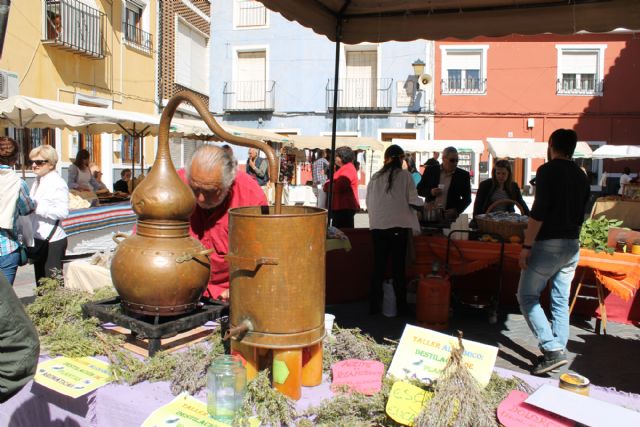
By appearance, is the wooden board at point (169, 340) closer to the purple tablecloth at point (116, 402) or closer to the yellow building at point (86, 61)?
the purple tablecloth at point (116, 402)

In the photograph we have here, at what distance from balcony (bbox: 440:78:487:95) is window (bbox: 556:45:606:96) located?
8.81 feet

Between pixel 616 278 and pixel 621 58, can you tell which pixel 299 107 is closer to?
pixel 621 58

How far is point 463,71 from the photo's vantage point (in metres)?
19.6

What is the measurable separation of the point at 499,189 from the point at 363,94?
15.3 metres

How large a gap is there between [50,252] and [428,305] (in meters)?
3.15

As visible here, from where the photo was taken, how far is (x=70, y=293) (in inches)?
86.7

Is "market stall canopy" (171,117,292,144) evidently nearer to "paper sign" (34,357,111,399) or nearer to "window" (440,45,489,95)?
"paper sign" (34,357,111,399)

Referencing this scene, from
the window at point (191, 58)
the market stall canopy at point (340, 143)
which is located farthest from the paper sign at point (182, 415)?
the window at point (191, 58)

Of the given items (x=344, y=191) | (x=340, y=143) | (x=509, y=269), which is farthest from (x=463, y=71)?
(x=509, y=269)

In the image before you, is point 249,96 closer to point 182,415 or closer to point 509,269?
point 509,269

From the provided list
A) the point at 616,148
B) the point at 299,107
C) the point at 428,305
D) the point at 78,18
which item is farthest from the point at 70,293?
the point at 299,107

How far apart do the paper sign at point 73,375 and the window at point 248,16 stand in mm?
20926

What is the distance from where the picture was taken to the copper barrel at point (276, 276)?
1.37 m

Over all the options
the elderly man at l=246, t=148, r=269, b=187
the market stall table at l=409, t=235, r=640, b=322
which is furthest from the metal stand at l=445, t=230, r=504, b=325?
the elderly man at l=246, t=148, r=269, b=187
